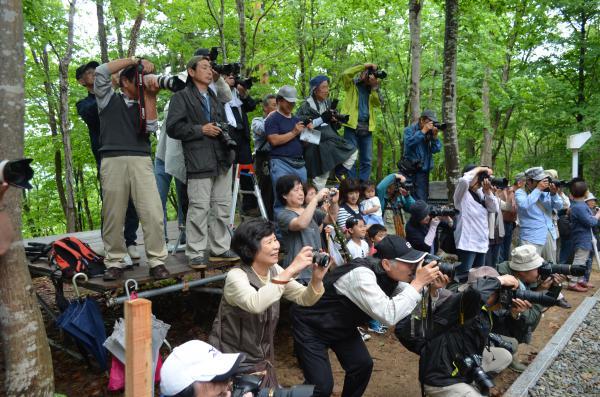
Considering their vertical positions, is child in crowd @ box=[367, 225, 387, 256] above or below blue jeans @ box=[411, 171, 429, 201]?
below

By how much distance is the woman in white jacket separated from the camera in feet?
19.4

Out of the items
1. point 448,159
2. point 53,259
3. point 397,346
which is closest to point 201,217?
point 53,259

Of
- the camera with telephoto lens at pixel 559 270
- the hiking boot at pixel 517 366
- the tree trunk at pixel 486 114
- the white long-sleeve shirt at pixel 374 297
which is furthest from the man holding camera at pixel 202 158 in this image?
the tree trunk at pixel 486 114

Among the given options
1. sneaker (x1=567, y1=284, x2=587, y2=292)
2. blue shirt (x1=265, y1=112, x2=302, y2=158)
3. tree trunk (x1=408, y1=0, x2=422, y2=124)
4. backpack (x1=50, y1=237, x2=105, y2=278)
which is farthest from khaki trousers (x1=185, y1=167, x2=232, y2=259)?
sneaker (x1=567, y1=284, x2=587, y2=292)

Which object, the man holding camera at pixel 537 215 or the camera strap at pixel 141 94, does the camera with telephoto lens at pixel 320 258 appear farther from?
the man holding camera at pixel 537 215

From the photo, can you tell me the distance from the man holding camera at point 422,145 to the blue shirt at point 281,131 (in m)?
2.03

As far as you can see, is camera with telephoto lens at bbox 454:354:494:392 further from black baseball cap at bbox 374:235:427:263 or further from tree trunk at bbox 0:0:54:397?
tree trunk at bbox 0:0:54:397

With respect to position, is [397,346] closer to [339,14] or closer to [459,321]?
[459,321]

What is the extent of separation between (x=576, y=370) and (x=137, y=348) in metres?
4.91

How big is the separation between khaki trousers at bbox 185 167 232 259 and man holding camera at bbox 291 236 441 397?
4.82 feet

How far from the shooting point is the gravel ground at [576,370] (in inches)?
169

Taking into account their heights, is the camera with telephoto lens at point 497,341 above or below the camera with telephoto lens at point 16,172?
below

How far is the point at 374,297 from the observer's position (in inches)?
117

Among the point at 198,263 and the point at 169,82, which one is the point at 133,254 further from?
the point at 169,82
